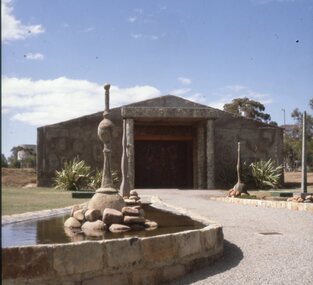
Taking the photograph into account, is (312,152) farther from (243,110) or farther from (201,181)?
(201,181)

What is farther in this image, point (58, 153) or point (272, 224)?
point (58, 153)

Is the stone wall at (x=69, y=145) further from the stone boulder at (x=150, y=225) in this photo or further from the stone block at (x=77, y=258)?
the stone block at (x=77, y=258)

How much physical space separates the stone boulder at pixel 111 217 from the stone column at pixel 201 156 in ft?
58.0

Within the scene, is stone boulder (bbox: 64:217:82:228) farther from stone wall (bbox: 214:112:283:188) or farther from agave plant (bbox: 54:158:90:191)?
stone wall (bbox: 214:112:283:188)

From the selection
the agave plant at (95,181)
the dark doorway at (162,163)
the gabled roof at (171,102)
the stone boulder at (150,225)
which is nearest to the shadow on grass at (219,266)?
the stone boulder at (150,225)

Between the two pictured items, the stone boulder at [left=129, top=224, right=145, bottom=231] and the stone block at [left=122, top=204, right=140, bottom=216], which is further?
the stone block at [left=122, top=204, right=140, bottom=216]

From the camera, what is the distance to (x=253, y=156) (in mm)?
26781

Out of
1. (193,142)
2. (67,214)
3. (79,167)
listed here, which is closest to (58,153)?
(79,167)

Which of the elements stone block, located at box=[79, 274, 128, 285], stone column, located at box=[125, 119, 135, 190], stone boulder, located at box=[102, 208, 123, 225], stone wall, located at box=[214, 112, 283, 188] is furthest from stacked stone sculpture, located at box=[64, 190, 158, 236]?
stone wall, located at box=[214, 112, 283, 188]

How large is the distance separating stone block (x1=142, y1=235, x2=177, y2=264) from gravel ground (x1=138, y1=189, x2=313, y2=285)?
317 mm

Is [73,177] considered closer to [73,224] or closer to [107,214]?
[73,224]

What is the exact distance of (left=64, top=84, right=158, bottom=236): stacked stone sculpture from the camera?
697 centimetres

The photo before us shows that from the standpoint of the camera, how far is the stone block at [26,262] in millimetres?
4687

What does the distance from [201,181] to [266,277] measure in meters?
18.8
